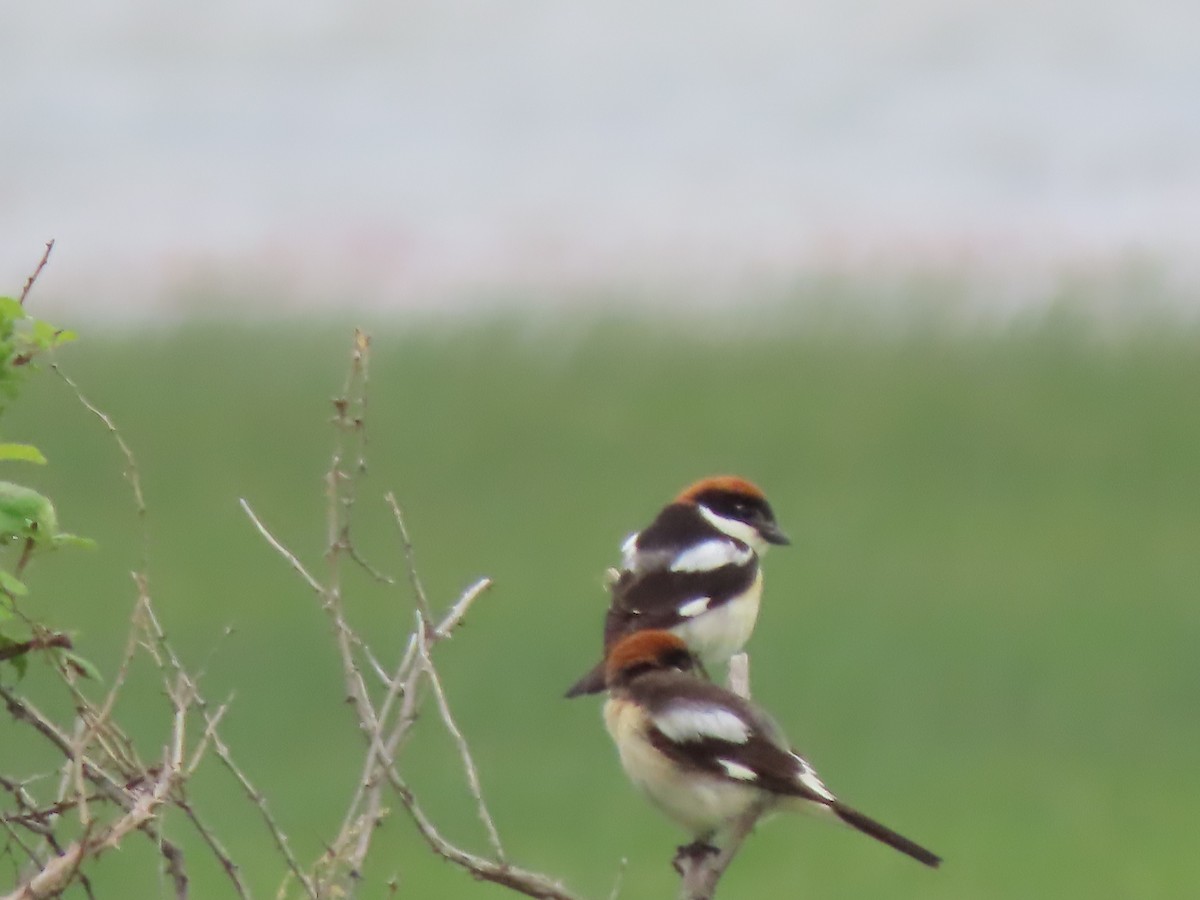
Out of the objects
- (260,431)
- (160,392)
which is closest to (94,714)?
(260,431)

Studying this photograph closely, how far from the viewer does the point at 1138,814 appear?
513 inches

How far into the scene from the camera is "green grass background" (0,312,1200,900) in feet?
41.9

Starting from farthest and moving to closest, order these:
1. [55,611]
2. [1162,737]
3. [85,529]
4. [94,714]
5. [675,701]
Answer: [85,529] < [55,611] < [1162,737] < [675,701] < [94,714]

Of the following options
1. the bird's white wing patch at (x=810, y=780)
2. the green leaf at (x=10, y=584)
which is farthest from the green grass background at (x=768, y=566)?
the green leaf at (x=10, y=584)

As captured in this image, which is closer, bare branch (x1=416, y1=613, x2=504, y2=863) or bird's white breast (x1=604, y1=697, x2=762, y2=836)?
bare branch (x1=416, y1=613, x2=504, y2=863)

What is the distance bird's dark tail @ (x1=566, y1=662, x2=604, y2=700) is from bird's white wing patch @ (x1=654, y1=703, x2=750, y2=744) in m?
0.65

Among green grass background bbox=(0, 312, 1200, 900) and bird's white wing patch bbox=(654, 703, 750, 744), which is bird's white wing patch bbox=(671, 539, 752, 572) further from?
green grass background bbox=(0, 312, 1200, 900)

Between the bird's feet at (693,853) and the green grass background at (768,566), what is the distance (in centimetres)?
557

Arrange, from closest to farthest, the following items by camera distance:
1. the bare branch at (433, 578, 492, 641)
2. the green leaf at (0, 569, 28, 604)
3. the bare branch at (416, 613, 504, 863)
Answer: the green leaf at (0, 569, 28, 604)
the bare branch at (416, 613, 504, 863)
the bare branch at (433, 578, 492, 641)

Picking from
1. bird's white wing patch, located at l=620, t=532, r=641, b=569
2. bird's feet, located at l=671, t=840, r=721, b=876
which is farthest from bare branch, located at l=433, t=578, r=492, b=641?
bird's white wing patch, located at l=620, t=532, r=641, b=569

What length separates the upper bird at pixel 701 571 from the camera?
641 cm

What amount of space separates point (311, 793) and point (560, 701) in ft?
7.14

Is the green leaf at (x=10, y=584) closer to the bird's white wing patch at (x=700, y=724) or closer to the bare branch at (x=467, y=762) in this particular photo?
the bare branch at (x=467, y=762)

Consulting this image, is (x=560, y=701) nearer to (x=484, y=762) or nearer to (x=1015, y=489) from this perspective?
A: (x=484, y=762)
